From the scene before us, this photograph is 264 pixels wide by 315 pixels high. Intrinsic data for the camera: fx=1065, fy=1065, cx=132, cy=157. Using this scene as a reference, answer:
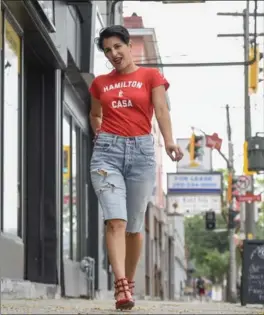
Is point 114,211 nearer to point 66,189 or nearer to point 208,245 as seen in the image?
point 66,189

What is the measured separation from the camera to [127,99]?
20.1ft

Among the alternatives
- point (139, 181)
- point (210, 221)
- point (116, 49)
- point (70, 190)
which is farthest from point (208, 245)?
point (116, 49)

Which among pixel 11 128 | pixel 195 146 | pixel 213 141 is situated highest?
pixel 213 141

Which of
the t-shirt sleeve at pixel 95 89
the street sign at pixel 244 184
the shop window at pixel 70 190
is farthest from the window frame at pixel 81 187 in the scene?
the street sign at pixel 244 184

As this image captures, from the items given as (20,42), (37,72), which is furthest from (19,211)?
(37,72)

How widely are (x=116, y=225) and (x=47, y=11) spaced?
Answer: 348 inches

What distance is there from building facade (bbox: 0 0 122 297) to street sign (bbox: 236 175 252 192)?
737 inches

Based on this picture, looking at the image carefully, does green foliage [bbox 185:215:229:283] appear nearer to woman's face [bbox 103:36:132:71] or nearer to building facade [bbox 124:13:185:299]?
building facade [bbox 124:13:185:299]

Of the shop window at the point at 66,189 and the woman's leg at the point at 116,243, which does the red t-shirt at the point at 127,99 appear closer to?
the woman's leg at the point at 116,243

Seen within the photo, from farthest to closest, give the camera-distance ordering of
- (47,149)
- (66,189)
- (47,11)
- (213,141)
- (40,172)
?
(213,141)
(66,189)
(47,149)
(40,172)
(47,11)

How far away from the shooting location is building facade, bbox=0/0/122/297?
1298 centimetres

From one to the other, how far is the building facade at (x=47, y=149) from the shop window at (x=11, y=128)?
0.01 metres

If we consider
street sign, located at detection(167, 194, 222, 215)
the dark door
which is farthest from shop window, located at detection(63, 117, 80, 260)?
street sign, located at detection(167, 194, 222, 215)

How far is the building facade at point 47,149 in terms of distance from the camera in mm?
12984
